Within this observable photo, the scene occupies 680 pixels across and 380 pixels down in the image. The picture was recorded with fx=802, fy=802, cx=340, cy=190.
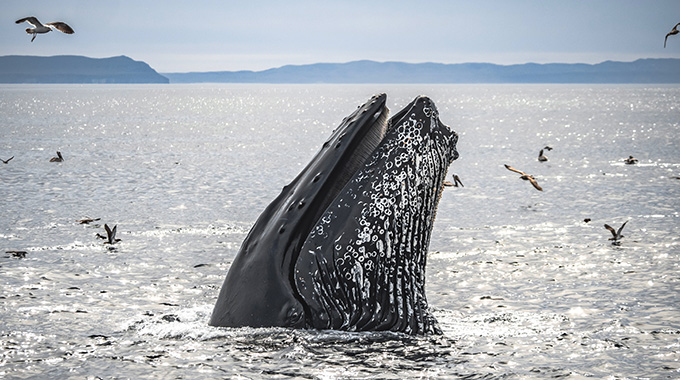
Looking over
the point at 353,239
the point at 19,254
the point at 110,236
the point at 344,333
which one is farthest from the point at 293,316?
the point at 110,236

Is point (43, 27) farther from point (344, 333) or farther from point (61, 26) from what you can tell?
point (344, 333)

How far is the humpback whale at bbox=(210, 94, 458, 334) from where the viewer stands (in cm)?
496

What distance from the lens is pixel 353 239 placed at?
197 inches

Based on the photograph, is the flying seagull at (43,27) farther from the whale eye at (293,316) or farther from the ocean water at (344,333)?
the whale eye at (293,316)

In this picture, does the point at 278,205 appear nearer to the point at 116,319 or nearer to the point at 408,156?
the point at 408,156

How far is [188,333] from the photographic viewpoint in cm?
601

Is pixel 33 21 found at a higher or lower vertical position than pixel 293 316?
higher

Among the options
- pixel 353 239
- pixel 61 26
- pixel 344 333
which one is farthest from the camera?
pixel 61 26

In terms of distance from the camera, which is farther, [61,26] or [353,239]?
[61,26]

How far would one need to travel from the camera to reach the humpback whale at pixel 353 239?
496cm

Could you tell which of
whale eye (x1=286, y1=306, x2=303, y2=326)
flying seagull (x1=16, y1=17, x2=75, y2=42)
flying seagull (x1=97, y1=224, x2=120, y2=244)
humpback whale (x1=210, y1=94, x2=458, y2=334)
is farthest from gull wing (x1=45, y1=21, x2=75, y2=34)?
whale eye (x1=286, y1=306, x2=303, y2=326)

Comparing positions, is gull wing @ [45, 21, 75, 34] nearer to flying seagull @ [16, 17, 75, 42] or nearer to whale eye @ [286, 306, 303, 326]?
flying seagull @ [16, 17, 75, 42]

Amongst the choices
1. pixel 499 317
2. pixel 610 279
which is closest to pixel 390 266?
pixel 499 317

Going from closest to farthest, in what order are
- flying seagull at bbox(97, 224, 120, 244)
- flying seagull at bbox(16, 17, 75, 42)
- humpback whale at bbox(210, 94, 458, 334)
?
humpback whale at bbox(210, 94, 458, 334)
flying seagull at bbox(16, 17, 75, 42)
flying seagull at bbox(97, 224, 120, 244)
